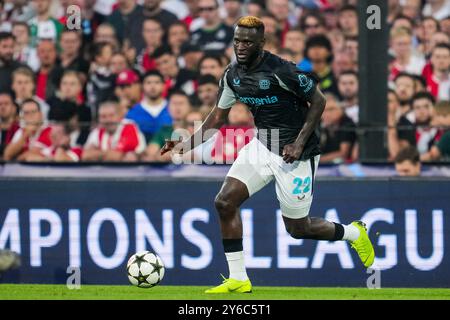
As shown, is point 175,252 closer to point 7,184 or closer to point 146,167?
point 146,167

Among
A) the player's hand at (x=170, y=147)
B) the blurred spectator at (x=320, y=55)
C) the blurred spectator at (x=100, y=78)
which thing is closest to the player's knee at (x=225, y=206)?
the player's hand at (x=170, y=147)

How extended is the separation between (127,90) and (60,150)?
154cm

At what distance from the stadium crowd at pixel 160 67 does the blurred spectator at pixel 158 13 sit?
Result: 15 millimetres

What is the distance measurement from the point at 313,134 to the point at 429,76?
4757 millimetres

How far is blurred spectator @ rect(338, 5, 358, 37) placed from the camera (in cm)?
1324

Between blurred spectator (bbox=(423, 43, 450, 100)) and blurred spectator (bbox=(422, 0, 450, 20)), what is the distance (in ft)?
2.64

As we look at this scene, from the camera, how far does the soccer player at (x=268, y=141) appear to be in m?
8.10

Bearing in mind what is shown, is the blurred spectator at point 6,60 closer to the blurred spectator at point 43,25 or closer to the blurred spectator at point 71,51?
the blurred spectator at point 43,25

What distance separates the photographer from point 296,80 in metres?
8.09

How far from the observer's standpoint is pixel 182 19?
44.4 ft

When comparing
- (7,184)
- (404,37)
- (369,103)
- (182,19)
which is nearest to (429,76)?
(404,37)

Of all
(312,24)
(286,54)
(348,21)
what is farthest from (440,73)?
(286,54)

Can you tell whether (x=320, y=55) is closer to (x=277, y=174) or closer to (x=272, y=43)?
(x=272, y=43)

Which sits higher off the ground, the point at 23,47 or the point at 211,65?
the point at 23,47
